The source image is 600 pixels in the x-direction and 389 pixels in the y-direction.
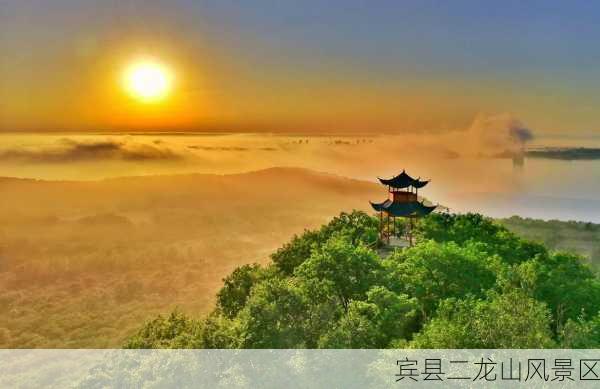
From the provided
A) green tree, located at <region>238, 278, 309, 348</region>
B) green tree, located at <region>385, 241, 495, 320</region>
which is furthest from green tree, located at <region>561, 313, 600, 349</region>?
green tree, located at <region>238, 278, 309, 348</region>

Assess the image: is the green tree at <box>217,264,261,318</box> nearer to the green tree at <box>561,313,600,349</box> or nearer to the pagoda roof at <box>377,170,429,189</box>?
the pagoda roof at <box>377,170,429,189</box>

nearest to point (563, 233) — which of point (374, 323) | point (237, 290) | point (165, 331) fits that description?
point (237, 290)

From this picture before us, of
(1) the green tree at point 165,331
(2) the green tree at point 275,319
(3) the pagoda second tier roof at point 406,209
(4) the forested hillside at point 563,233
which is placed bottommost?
(1) the green tree at point 165,331

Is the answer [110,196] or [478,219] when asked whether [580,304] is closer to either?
[478,219]

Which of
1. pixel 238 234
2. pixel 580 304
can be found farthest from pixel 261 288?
pixel 238 234

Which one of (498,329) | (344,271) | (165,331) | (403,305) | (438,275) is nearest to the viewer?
(498,329)

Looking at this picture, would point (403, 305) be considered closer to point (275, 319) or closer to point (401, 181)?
point (275, 319)

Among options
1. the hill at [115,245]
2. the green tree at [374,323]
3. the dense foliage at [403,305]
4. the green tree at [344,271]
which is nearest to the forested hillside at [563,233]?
the hill at [115,245]

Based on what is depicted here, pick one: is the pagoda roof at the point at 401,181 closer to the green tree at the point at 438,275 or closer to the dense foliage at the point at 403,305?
the dense foliage at the point at 403,305
